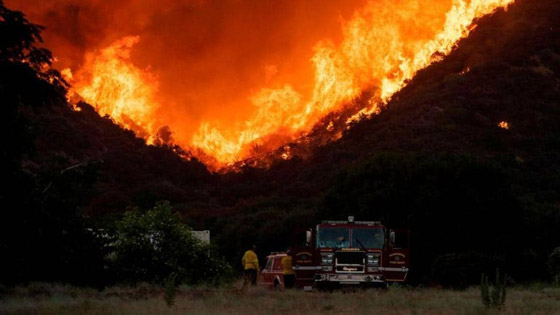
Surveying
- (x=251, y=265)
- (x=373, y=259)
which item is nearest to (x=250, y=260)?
(x=251, y=265)

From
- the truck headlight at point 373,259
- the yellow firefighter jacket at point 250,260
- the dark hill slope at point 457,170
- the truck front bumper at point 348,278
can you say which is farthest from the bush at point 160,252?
the dark hill slope at point 457,170

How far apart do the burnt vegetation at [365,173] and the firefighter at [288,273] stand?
2.58 meters

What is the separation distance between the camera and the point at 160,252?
139 feet

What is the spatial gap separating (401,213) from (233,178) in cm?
5124

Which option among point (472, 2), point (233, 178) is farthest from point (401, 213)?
point (472, 2)

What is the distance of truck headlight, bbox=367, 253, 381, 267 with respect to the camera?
34875 mm

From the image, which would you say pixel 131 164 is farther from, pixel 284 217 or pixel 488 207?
pixel 488 207

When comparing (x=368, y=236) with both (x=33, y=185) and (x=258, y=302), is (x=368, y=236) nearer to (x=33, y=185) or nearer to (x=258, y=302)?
(x=258, y=302)

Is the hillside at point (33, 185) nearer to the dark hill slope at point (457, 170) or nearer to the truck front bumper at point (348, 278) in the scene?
the truck front bumper at point (348, 278)

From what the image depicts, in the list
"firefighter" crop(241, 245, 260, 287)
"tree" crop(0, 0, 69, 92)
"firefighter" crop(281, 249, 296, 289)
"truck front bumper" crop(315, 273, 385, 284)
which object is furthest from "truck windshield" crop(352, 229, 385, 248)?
"tree" crop(0, 0, 69, 92)

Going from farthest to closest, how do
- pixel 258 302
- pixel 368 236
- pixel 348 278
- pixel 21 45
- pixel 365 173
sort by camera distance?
1. pixel 365 173
2. pixel 368 236
3. pixel 348 278
4. pixel 258 302
5. pixel 21 45

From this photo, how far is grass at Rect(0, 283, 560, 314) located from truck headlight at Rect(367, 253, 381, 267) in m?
1.39

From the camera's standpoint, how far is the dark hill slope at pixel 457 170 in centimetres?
5272

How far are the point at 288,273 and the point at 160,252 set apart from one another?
306 inches
